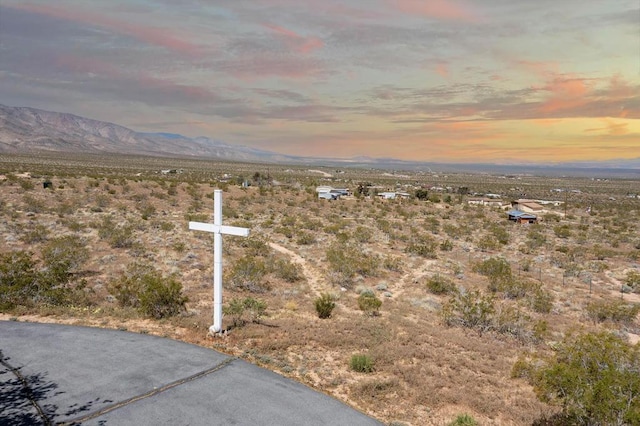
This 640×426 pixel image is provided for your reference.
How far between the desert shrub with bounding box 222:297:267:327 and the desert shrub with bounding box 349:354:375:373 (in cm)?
364

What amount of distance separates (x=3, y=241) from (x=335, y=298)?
65.8ft

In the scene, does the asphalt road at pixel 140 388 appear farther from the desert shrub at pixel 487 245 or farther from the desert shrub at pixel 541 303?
the desert shrub at pixel 487 245

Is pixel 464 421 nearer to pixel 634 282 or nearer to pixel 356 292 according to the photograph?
pixel 356 292

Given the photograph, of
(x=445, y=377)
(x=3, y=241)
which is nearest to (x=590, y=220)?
(x=445, y=377)

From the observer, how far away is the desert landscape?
942 cm

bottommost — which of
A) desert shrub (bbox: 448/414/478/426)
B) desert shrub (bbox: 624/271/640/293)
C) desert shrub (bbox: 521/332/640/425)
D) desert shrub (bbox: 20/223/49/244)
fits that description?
desert shrub (bbox: 624/271/640/293)

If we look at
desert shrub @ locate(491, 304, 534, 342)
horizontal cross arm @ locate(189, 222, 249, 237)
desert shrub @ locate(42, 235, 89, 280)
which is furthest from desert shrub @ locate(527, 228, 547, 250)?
desert shrub @ locate(42, 235, 89, 280)

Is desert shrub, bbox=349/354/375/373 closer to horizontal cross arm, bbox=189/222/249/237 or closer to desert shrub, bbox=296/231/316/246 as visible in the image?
horizontal cross arm, bbox=189/222/249/237

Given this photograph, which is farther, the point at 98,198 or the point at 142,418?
the point at 98,198

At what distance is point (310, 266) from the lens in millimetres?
23594

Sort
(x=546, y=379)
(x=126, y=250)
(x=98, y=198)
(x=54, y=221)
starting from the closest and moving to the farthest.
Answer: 1. (x=546, y=379)
2. (x=126, y=250)
3. (x=54, y=221)
4. (x=98, y=198)

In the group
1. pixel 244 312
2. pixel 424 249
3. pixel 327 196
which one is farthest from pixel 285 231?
pixel 327 196

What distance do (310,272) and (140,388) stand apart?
15.2 metres

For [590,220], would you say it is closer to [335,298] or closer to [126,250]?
[335,298]
